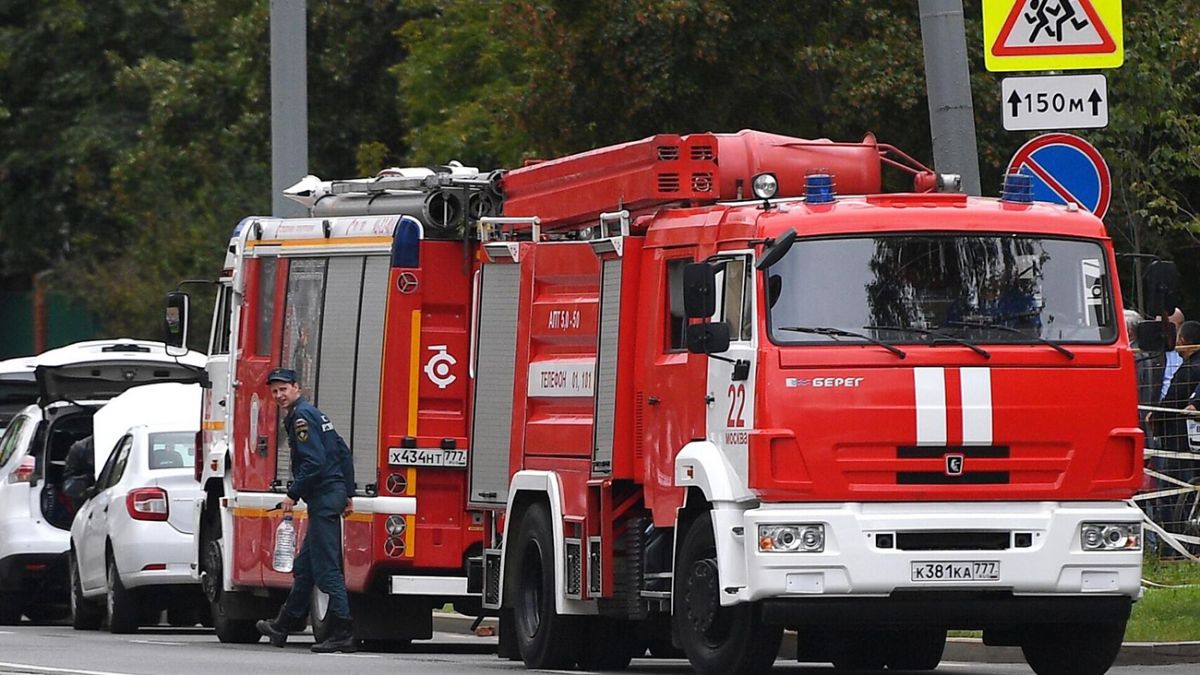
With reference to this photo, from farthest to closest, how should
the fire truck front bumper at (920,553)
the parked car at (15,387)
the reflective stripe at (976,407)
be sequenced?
the parked car at (15,387) → the reflective stripe at (976,407) → the fire truck front bumper at (920,553)

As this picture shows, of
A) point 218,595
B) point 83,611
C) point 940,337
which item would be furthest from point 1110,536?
point 83,611

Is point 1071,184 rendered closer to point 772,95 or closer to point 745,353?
point 745,353

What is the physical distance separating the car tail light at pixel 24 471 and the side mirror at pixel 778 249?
11.2m

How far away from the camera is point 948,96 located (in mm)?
16109

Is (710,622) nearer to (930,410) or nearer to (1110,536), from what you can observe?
(930,410)

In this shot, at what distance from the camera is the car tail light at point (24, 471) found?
2245cm

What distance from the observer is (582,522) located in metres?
14.3

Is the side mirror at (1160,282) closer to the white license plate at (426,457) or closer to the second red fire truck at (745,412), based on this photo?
the second red fire truck at (745,412)

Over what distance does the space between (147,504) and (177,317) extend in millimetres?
1433

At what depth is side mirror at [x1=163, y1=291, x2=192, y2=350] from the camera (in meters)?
19.6

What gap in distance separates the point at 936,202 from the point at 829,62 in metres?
10.3

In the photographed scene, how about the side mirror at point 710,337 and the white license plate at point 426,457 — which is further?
the white license plate at point 426,457

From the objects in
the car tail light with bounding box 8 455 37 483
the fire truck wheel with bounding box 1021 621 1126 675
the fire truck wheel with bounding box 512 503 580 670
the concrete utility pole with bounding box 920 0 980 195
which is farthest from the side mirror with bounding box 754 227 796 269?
the car tail light with bounding box 8 455 37 483

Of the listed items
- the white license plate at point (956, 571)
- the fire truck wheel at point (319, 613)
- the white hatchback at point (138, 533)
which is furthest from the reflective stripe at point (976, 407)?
the white hatchback at point (138, 533)
